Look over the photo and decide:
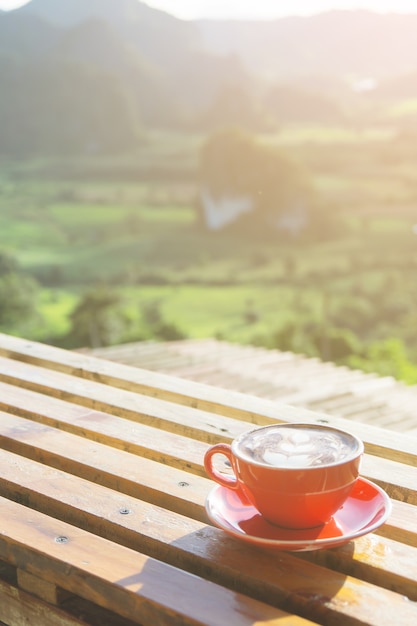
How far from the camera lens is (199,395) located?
6.23 feet

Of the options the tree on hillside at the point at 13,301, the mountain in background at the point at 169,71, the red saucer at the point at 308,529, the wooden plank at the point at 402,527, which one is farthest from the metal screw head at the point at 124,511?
the mountain in background at the point at 169,71

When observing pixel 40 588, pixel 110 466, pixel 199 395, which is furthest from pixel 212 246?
pixel 40 588

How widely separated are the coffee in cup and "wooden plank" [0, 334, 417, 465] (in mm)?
452

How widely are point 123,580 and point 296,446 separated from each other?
0.28 metres

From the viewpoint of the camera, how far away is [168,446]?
4.99 ft

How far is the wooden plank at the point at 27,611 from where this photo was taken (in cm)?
111

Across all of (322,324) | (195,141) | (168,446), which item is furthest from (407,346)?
(168,446)

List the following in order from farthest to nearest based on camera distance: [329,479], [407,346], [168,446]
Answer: [407,346] < [168,446] < [329,479]

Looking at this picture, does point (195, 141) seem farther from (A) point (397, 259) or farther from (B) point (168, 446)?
(B) point (168, 446)

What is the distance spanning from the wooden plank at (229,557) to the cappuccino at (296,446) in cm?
13

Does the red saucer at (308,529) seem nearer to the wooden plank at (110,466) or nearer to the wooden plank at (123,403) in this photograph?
the wooden plank at (110,466)

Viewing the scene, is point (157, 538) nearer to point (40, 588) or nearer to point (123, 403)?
point (40, 588)

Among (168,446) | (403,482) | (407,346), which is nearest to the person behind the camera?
(403,482)

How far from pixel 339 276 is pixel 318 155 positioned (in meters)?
8.35
